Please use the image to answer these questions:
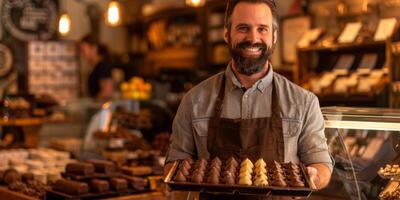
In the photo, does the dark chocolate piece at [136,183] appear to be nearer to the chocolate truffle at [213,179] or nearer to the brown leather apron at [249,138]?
the brown leather apron at [249,138]

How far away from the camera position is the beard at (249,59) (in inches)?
94.0

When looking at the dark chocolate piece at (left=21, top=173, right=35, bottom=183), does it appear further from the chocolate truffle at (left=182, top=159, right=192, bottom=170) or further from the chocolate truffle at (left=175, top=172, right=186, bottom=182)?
the chocolate truffle at (left=175, top=172, right=186, bottom=182)

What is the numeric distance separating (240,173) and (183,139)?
0.38 m

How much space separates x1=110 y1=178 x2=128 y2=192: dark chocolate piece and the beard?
4.94ft

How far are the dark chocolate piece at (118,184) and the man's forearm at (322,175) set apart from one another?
1.58 meters

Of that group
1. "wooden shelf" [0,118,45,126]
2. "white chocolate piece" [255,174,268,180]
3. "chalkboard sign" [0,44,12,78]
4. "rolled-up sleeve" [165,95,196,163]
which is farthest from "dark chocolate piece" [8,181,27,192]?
"chalkboard sign" [0,44,12,78]

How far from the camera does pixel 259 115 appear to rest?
2482 millimetres

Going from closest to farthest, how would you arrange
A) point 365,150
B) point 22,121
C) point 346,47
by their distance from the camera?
point 365,150
point 346,47
point 22,121

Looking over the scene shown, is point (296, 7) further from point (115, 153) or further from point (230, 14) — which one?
point (230, 14)

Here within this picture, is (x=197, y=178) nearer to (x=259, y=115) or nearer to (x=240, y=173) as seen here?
(x=240, y=173)

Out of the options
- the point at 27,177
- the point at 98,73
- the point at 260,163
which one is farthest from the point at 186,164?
the point at 98,73

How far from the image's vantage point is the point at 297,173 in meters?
2.22

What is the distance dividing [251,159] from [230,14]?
61cm

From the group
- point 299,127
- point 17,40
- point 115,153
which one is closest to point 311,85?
point 115,153
